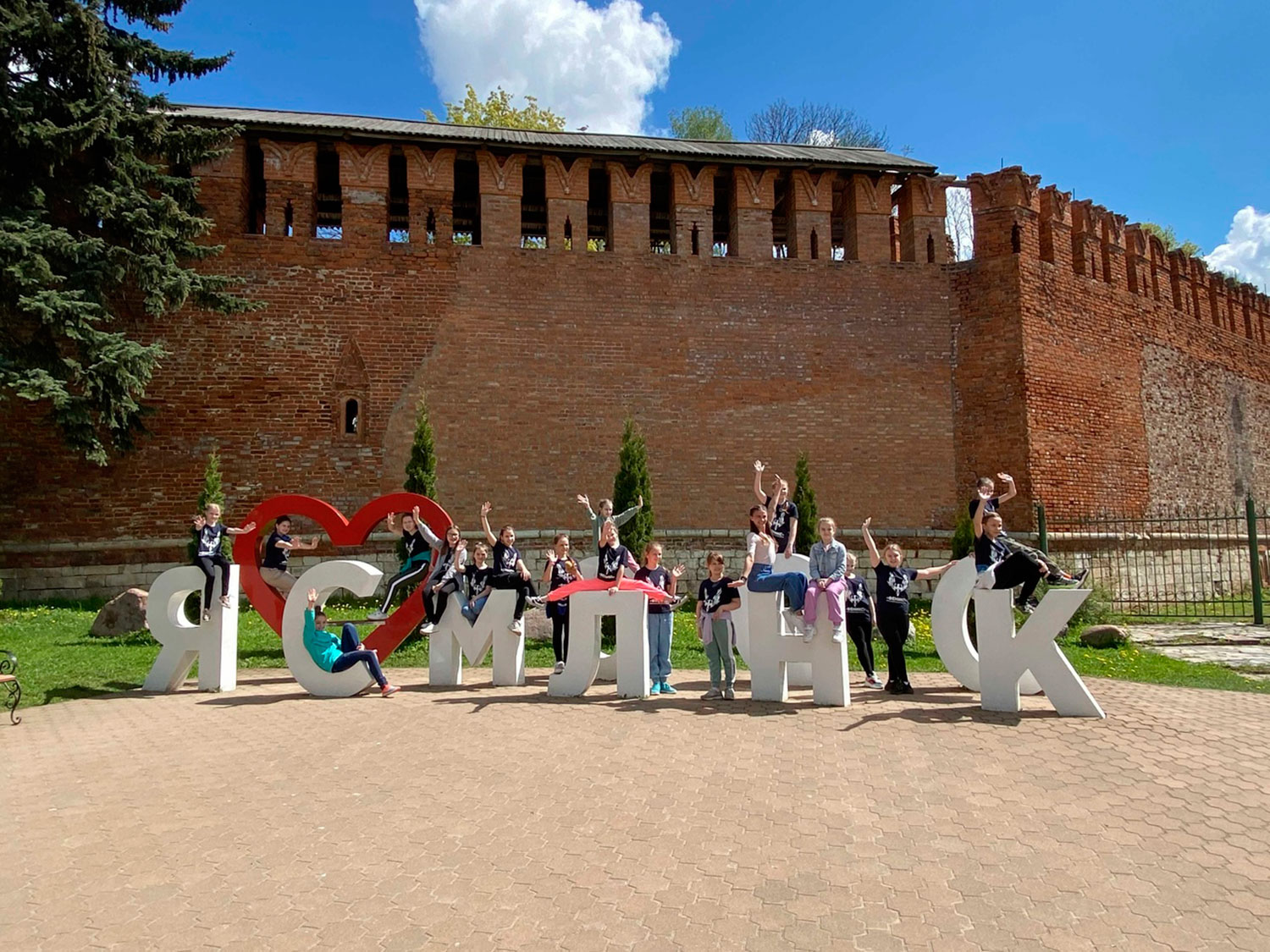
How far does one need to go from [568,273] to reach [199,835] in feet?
42.5

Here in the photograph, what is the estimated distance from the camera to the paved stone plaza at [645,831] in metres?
3.26

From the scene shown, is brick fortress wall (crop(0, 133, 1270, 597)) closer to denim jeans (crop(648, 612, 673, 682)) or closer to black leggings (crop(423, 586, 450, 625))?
black leggings (crop(423, 586, 450, 625))

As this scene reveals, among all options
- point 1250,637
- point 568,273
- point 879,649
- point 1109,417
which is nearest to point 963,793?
point 879,649

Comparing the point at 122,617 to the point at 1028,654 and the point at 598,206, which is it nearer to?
the point at 1028,654

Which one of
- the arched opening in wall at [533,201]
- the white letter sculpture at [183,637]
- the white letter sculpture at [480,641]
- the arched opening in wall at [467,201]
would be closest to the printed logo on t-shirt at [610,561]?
the white letter sculpture at [480,641]

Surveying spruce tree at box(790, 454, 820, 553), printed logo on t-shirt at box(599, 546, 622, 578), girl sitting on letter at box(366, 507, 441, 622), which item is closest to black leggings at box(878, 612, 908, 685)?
printed logo on t-shirt at box(599, 546, 622, 578)

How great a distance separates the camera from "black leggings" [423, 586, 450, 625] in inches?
336

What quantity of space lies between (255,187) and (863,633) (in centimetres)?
1475

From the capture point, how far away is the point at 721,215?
757 inches

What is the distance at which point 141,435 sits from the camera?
14.3m

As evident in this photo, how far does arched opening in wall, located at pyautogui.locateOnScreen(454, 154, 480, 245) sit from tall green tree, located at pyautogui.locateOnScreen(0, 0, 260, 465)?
14.9 ft

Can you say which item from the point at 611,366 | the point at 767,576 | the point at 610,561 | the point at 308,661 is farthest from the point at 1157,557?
the point at 308,661

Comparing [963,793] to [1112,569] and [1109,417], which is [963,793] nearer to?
[1112,569]

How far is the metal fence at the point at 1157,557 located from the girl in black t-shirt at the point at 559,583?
10340mm
